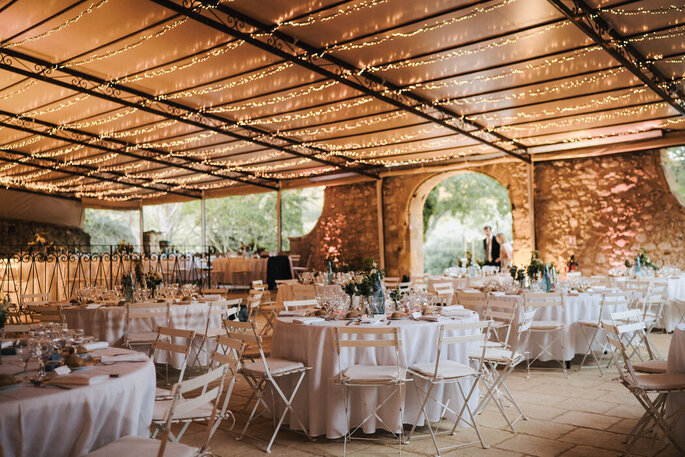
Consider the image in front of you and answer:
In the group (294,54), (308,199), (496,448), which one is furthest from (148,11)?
(308,199)

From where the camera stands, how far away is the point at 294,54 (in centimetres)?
784

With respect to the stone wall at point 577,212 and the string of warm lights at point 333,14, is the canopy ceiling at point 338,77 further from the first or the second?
the stone wall at point 577,212

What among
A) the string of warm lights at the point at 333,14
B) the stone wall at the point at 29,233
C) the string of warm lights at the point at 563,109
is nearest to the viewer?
the string of warm lights at the point at 333,14

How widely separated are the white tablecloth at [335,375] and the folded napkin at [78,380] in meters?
1.70

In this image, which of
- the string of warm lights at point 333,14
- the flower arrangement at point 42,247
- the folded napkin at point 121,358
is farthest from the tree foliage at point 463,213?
the folded napkin at point 121,358

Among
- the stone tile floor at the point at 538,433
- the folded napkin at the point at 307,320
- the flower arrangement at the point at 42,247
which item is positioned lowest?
the stone tile floor at the point at 538,433

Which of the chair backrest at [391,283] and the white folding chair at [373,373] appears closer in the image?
the white folding chair at [373,373]

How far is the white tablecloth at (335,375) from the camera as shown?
12.8 feet

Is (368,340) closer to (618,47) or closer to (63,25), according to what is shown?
(618,47)

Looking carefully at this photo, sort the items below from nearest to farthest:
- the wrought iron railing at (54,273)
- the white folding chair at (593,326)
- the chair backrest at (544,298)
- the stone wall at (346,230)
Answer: the chair backrest at (544,298) → the white folding chair at (593,326) → the wrought iron railing at (54,273) → the stone wall at (346,230)

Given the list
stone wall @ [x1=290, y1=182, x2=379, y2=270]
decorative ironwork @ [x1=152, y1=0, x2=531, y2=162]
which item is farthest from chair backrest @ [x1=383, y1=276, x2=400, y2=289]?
stone wall @ [x1=290, y1=182, x2=379, y2=270]

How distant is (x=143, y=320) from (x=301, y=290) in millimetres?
2326

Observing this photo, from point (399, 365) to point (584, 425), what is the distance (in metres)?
1.47

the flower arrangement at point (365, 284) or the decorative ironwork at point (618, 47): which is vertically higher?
the decorative ironwork at point (618, 47)
